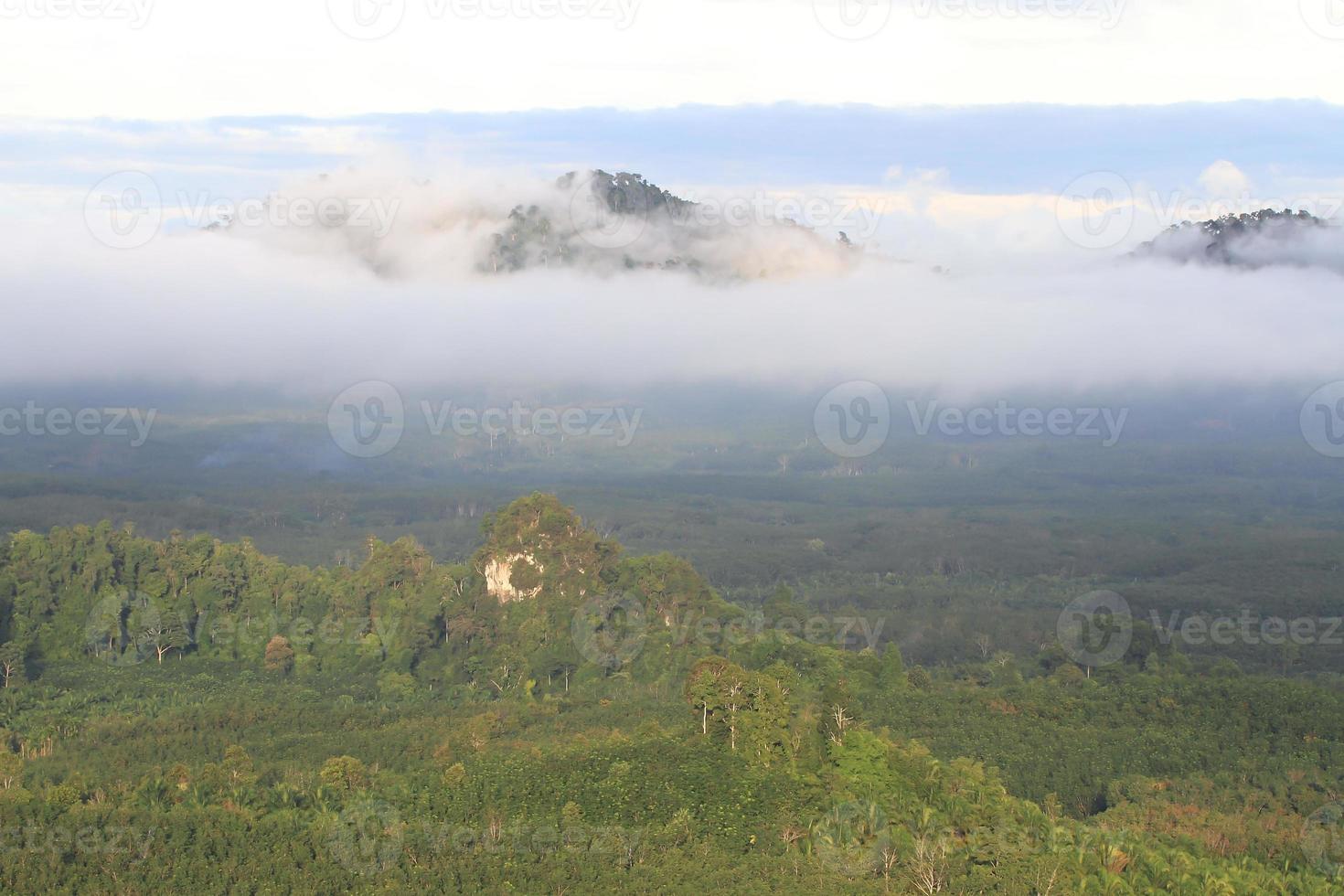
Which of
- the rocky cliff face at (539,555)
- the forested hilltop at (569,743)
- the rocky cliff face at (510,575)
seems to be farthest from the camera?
the rocky cliff face at (510,575)

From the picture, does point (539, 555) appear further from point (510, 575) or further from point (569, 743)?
point (569, 743)

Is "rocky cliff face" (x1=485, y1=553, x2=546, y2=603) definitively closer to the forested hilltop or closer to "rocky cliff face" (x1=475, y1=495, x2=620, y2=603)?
"rocky cliff face" (x1=475, y1=495, x2=620, y2=603)

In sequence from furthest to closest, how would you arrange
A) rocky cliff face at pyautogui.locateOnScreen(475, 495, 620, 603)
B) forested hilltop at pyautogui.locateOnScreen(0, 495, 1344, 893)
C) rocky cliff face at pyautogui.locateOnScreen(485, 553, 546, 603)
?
1. rocky cliff face at pyautogui.locateOnScreen(485, 553, 546, 603)
2. rocky cliff face at pyautogui.locateOnScreen(475, 495, 620, 603)
3. forested hilltop at pyautogui.locateOnScreen(0, 495, 1344, 893)

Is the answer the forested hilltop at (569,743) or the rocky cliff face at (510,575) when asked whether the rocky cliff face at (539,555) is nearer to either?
the rocky cliff face at (510,575)

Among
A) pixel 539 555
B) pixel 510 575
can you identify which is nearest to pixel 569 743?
pixel 539 555

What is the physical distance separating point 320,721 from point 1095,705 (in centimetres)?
2640

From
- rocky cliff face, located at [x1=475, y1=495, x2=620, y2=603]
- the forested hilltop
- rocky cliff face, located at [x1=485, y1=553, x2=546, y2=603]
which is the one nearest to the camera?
the forested hilltop

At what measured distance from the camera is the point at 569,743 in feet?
148

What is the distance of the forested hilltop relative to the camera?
3384cm

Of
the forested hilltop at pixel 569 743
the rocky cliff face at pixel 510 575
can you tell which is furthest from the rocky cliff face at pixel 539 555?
the forested hilltop at pixel 569 743

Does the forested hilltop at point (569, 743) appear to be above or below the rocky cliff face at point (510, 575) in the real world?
below

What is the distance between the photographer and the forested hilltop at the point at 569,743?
33.8 m

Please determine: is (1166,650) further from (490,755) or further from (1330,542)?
(1330,542)

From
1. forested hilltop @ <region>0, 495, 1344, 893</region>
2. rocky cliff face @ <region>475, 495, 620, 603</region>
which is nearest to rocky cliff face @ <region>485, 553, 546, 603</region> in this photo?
rocky cliff face @ <region>475, 495, 620, 603</region>
